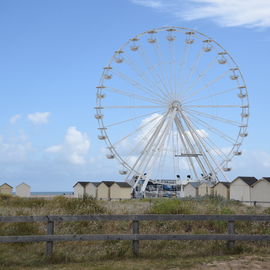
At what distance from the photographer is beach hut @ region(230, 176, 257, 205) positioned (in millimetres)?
44525

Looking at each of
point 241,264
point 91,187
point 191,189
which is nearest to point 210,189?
point 191,189

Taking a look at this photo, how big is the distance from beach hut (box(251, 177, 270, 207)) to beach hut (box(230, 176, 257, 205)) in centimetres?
79

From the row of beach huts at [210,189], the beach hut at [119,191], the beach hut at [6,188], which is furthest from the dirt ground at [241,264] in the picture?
the beach hut at [119,191]

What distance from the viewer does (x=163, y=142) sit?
129ft

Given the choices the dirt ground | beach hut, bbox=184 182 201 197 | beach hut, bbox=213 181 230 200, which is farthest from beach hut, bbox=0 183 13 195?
the dirt ground

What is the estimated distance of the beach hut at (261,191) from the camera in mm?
42188

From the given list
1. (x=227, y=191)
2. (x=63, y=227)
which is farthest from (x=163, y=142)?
(x=63, y=227)

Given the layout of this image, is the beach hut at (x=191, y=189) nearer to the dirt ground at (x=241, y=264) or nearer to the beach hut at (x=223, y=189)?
the beach hut at (x=223, y=189)

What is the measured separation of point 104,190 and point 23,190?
1088cm

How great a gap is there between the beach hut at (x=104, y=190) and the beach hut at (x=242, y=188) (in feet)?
70.3

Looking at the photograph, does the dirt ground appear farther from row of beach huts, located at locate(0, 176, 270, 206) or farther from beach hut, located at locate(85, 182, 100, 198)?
beach hut, located at locate(85, 182, 100, 198)

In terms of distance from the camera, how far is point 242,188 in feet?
150

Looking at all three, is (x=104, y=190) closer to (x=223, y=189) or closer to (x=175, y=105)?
(x=223, y=189)

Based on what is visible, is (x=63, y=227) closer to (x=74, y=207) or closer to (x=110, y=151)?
(x=74, y=207)
